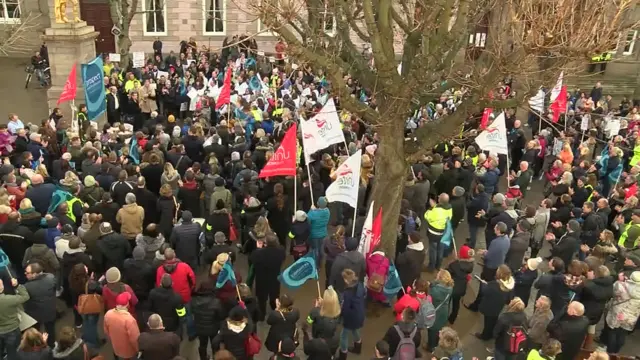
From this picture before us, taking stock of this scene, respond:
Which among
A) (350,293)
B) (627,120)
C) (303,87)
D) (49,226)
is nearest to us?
(350,293)

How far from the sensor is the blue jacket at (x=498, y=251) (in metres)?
9.62

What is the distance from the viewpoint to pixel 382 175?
10211mm

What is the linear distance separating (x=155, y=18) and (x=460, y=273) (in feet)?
72.9

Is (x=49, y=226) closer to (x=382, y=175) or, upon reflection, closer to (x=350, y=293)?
(x=350, y=293)

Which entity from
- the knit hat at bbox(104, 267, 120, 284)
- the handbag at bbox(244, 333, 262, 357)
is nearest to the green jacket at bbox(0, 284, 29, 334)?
the knit hat at bbox(104, 267, 120, 284)

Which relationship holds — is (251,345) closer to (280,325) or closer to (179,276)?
(280,325)

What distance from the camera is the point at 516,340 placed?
8.00 meters

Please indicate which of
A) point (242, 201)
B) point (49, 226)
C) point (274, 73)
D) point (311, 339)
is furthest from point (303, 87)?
point (311, 339)

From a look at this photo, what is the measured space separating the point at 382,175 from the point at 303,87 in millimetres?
9174

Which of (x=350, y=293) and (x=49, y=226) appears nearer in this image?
(x=350, y=293)

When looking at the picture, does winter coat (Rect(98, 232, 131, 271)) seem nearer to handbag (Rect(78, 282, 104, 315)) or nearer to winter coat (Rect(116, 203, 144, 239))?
winter coat (Rect(116, 203, 144, 239))

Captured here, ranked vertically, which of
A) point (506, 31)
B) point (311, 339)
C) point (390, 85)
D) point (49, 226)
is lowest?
point (311, 339)

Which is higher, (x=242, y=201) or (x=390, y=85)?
(x=390, y=85)

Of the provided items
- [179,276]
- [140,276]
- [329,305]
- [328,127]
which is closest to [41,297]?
[140,276]
